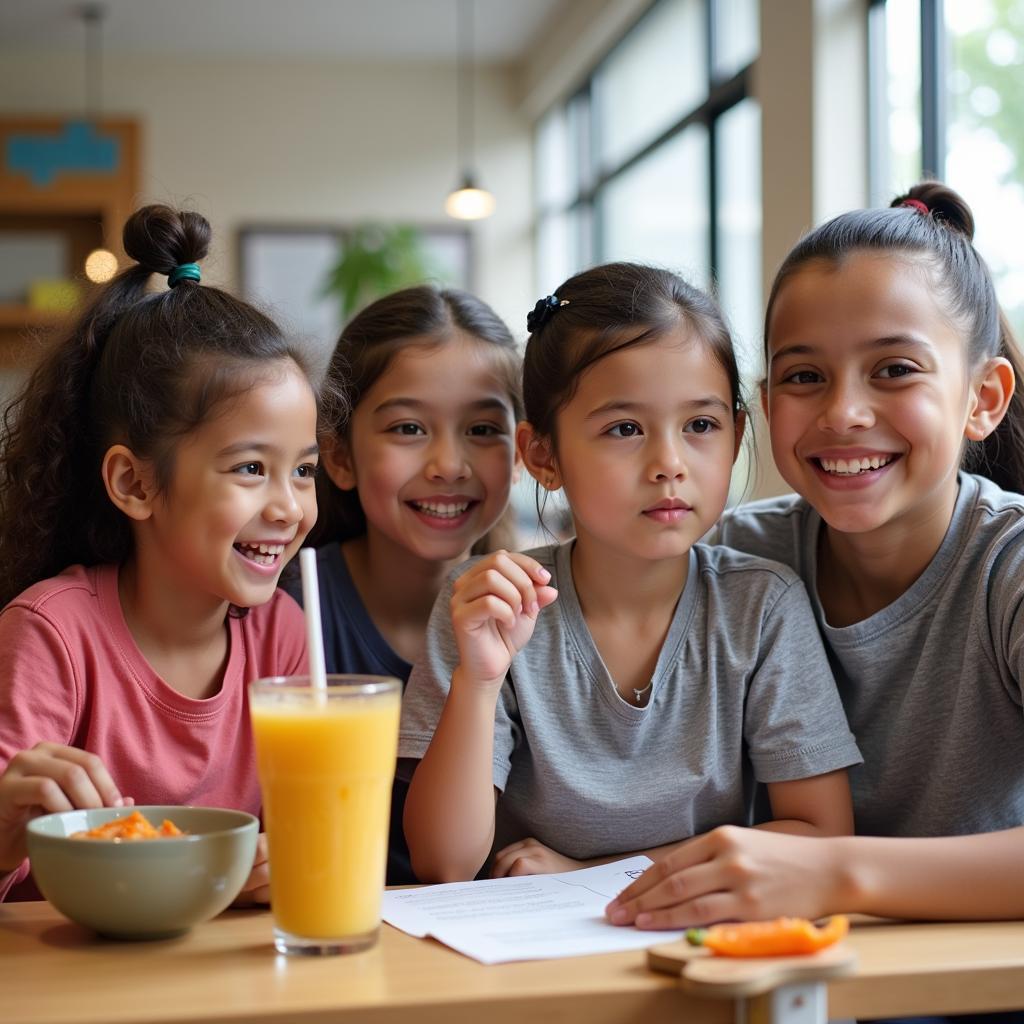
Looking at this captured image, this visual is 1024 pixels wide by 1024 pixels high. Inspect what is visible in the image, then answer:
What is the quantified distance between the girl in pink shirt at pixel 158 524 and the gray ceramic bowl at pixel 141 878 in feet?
1.15

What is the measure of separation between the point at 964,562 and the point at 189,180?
6850mm

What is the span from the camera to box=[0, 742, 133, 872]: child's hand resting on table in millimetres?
1012

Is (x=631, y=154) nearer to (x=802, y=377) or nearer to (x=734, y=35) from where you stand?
(x=734, y=35)

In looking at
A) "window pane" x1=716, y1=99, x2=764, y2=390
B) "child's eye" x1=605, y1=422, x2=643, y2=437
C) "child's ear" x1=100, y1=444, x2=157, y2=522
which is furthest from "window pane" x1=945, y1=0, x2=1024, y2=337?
"child's ear" x1=100, y1=444, x2=157, y2=522

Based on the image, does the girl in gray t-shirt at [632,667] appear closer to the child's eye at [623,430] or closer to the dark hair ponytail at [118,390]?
the child's eye at [623,430]

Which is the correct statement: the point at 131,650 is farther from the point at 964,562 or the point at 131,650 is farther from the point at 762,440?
the point at 762,440

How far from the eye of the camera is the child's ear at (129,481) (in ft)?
4.58

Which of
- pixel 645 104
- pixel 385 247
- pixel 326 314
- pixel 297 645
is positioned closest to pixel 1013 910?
pixel 297 645

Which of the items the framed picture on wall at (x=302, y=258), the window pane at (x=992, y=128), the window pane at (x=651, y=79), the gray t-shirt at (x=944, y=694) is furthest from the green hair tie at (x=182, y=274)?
the framed picture on wall at (x=302, y=258)

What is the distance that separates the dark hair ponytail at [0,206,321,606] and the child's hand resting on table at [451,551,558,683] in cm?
40

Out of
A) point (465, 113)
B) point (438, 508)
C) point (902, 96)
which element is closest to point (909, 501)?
point (438, 508)

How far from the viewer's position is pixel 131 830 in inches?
37.7

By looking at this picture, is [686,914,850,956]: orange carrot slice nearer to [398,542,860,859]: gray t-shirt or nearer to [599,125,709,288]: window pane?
[398,542,860,859]: gray t-shirt

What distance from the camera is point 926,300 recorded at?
4.58ft
